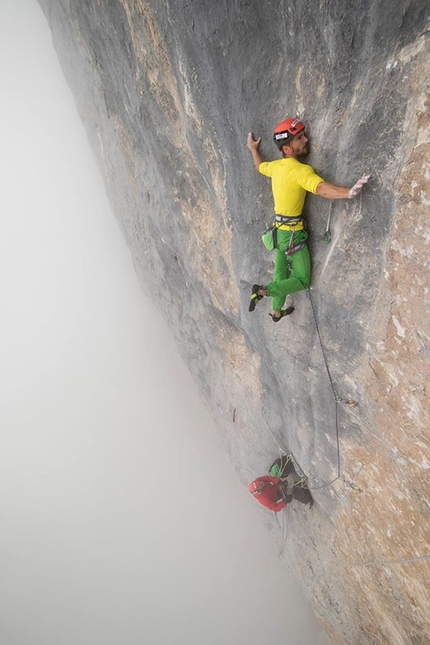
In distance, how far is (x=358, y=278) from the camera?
12.1 feet

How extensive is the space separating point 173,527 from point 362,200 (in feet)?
38.9

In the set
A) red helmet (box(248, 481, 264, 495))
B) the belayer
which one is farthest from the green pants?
red helmet (box(248, 481, 264, 495))

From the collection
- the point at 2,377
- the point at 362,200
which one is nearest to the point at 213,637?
the point at 2,377

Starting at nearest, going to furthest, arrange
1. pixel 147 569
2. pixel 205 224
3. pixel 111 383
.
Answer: pixel 205 224 → pixel 147 569 → pixel 111 383

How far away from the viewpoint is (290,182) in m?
3.72

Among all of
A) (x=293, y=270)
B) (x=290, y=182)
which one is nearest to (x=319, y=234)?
(x=293, y=270)

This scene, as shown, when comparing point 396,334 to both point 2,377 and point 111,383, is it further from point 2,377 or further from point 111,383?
point 2,377

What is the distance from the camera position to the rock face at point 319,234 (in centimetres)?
308

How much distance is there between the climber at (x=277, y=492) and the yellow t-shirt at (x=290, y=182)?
15.4 ft

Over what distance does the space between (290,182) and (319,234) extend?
613 mm

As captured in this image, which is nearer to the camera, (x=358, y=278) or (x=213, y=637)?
(x=358, y=278)

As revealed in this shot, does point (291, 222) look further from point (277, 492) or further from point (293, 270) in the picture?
point (277, 492)

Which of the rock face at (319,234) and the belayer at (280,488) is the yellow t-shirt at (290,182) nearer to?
the rock face at (319,234)

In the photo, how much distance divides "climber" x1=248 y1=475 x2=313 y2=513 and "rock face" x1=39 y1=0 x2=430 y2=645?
31cm
